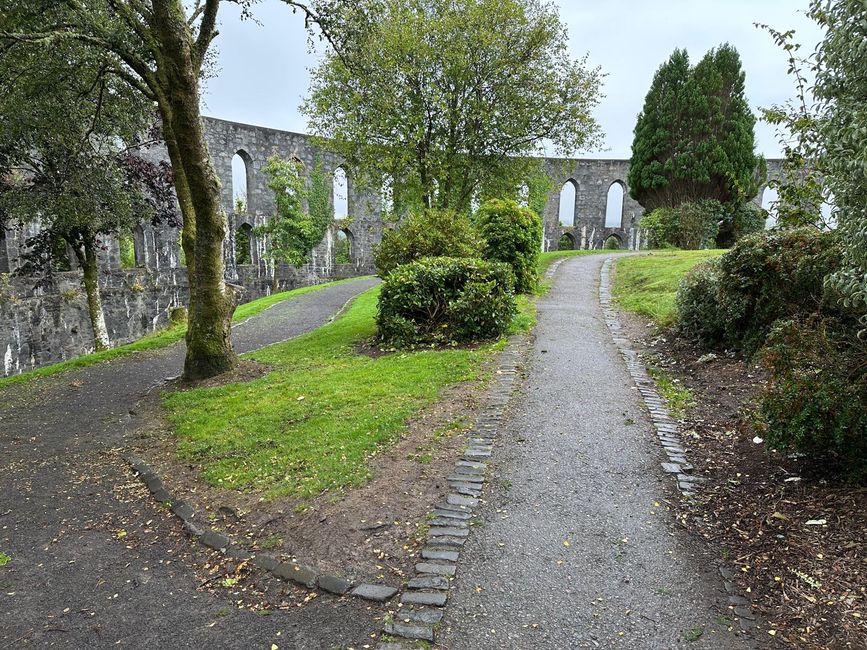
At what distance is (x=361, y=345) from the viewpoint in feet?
32.4

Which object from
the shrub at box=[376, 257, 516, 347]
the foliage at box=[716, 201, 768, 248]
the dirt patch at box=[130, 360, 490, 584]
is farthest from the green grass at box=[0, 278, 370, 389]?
the foliage at box=[716, 201, 768, 248]

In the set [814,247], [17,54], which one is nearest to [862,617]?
[814,247]

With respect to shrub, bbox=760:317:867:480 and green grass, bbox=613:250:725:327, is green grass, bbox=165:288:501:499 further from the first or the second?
green grass, bbox=613:250:725:327

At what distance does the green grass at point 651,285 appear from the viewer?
1091 centimetres

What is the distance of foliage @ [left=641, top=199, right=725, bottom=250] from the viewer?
79.2ft

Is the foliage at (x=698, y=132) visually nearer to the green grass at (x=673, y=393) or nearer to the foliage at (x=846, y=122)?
the green grass at (x=673, y=393)

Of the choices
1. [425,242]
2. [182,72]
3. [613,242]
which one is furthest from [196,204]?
[613,242]

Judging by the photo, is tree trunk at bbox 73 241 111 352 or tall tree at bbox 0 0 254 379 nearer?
tall tree at bbox 0 0 254 379

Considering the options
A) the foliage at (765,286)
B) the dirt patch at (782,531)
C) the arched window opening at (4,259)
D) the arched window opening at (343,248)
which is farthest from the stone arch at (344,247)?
the dirt patch at (782,531)

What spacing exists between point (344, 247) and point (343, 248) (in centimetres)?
10

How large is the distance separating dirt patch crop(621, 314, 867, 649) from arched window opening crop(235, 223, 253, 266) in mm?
27686

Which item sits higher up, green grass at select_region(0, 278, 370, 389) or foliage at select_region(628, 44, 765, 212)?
foliage at select_region(628, 44, 765, 212)

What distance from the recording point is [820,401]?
13.0 feet

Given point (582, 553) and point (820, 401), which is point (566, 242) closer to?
point (820, 401)
